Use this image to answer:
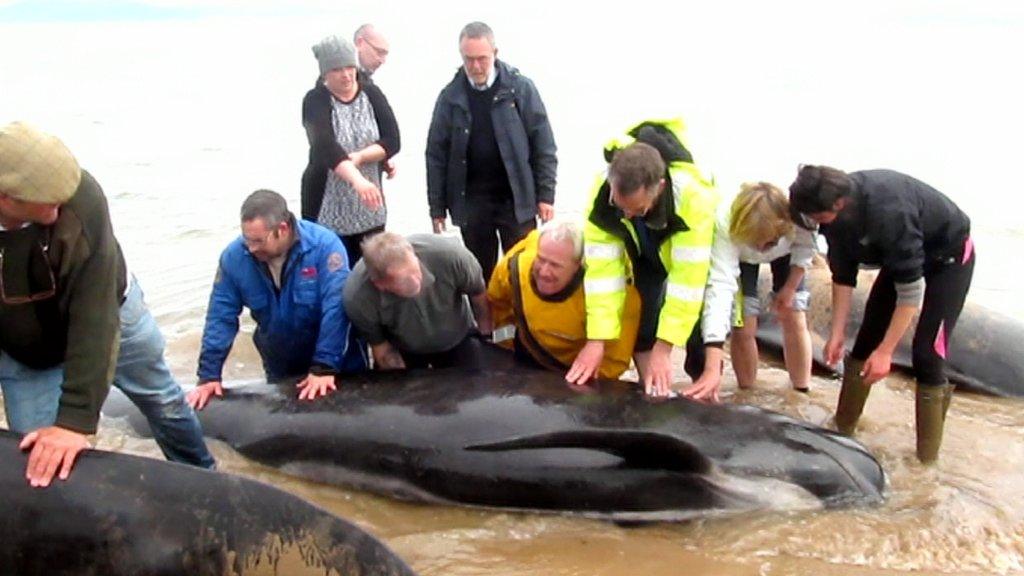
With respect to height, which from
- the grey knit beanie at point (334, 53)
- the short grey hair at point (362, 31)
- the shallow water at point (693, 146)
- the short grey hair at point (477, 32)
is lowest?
the shallow water at point (693, 146)

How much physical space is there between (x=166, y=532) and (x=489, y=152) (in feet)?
15.0

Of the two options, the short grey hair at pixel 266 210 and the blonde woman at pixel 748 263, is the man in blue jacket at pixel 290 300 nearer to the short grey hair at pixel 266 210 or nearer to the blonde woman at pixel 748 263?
the short grey hair at pixel 266 210

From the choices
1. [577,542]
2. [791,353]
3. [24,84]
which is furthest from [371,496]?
[24,84]

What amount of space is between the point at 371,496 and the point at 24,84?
37003mm

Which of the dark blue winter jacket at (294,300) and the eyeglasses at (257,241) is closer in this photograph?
the eyeglasses at (257,241)

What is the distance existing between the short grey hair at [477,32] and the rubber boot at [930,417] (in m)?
3.70

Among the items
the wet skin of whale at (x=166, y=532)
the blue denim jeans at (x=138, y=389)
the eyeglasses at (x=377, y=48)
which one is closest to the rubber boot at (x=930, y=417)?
the wet skin of whale at (x=166, y=532)

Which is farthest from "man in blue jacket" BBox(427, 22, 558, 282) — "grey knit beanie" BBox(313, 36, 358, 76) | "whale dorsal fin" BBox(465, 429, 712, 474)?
"whale dorsal fin" BBox(465, 429, 712, 474)

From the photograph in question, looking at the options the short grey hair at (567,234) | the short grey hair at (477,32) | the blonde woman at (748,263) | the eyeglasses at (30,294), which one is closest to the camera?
the eyeglasses at (30,294)

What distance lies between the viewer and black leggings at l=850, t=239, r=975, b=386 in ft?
20.2

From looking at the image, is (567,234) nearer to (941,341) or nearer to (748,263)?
(748,263)

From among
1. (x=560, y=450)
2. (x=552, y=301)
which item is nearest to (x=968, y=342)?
(x=552, y=301)

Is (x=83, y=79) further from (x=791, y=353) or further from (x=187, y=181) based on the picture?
(x=791, y=353)

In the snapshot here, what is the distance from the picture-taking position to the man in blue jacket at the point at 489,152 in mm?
7969
